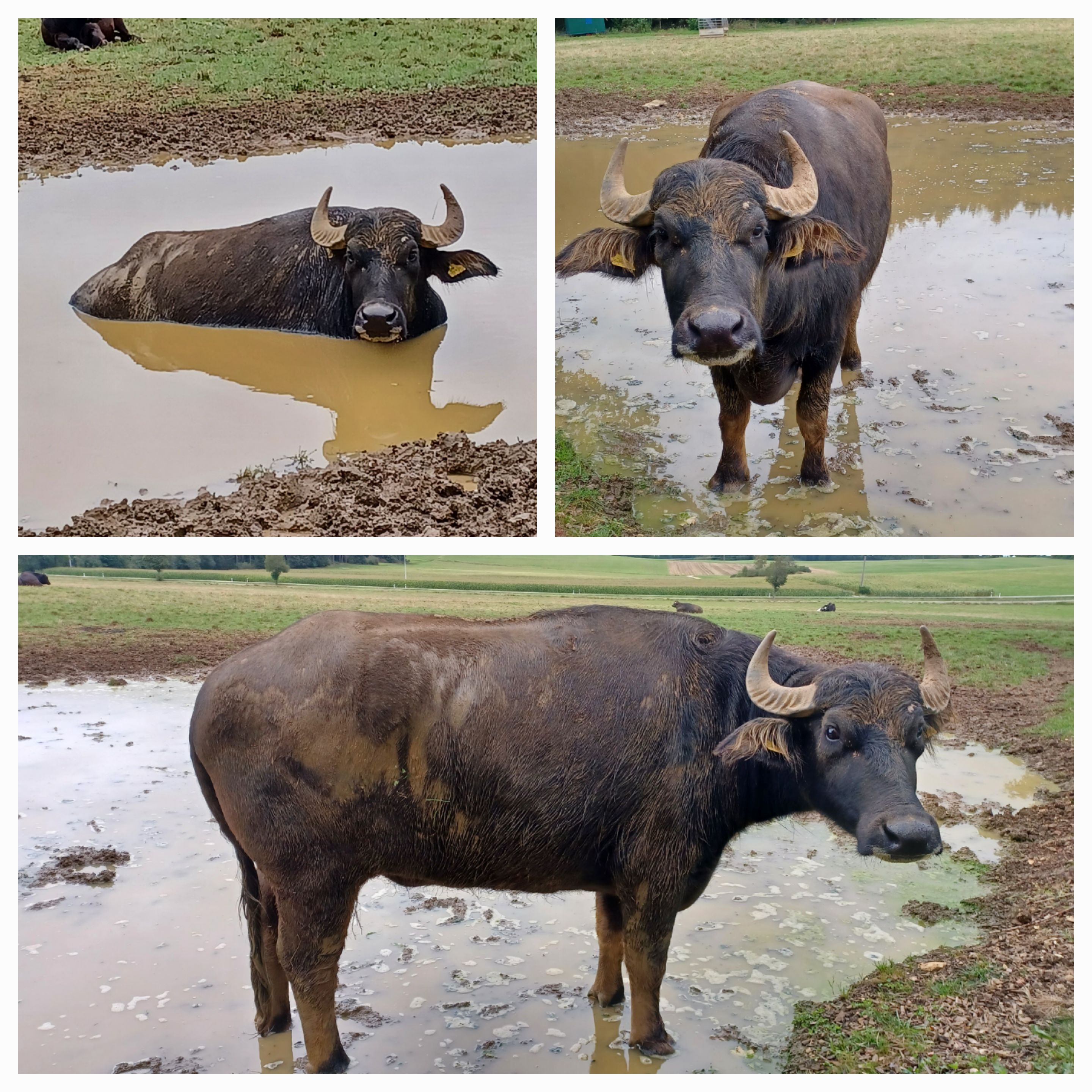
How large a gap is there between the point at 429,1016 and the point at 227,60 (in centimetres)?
1259

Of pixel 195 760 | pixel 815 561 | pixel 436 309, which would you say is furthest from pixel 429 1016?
pixel 815 561

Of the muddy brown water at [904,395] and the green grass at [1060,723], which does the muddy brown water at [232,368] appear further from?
the green grass at [1060,723]

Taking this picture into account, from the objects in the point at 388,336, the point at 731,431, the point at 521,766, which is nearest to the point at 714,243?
the point at 731,431

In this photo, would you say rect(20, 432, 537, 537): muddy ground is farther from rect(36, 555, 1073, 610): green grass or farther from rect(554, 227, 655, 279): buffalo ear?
rect(36, 555, 1073, 610): green grass

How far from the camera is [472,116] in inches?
456

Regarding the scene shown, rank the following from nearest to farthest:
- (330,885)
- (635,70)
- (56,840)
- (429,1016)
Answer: (330,885), (429,1016), (56,840), (635,70)

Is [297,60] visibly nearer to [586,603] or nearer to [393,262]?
[393,262]

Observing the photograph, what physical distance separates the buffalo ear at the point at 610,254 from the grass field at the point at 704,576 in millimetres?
5963

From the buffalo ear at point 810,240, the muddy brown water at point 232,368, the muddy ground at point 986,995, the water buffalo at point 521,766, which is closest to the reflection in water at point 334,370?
the muddy brown water at point 232,368

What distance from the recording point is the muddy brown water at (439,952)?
4605 mm

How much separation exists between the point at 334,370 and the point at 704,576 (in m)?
6.17

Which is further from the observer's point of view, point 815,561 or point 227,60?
point 227,60

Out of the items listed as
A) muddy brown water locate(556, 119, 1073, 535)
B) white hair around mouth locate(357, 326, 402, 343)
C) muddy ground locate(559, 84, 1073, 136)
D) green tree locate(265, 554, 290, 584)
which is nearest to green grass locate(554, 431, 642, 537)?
muddy brown water locate(556, 119, 1073, 535)
